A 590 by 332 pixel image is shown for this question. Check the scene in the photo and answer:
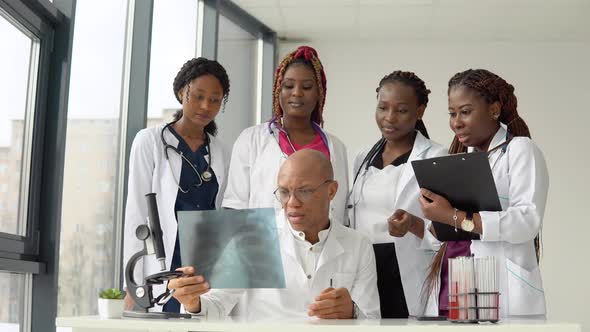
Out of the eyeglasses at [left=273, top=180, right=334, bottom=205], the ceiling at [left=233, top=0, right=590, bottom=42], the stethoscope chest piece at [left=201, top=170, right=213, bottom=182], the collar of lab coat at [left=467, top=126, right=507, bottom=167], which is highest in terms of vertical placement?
the ceiling at [left=233, top=0, right=590, bottom=42]

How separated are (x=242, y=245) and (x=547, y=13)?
14.3ft

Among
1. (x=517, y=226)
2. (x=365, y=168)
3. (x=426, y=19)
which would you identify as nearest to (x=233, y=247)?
(x=517, y=226)

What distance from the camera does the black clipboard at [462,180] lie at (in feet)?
7.06

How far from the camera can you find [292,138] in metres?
2.92

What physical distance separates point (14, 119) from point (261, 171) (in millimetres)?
919

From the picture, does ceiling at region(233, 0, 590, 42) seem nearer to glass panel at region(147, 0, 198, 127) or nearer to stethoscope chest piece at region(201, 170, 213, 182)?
glass panel at region(147, 0, 198, 127)

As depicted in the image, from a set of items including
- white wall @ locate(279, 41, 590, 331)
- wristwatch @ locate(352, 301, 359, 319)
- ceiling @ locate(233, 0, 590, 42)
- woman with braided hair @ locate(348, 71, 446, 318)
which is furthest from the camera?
white wall @ locate(279, 41, 590, 331)

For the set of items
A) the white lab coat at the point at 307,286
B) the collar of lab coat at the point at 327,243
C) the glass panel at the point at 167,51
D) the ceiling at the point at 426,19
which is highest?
the ceiling at the point at 426,19

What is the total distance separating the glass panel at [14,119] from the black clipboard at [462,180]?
1.46 m

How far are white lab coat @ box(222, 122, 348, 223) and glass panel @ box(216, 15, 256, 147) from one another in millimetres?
2238

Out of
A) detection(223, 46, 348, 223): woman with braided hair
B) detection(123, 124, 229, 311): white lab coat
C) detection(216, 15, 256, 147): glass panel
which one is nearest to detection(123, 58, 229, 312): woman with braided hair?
detection(123, 124, 229, 311): white lab coat

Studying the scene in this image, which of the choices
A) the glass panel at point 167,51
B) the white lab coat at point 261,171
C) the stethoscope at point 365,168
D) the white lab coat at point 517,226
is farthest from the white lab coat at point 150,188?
the white lab coat at point 517,226

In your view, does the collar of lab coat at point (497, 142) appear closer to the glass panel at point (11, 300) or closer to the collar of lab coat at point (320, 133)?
the collar of lab coat at point (320, 133)

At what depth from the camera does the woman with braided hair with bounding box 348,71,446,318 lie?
264 centimetres
